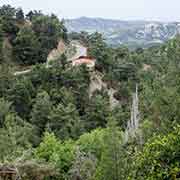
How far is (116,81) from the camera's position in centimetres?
3697

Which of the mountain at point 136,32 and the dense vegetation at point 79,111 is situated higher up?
the dense vegetation at point 79,111

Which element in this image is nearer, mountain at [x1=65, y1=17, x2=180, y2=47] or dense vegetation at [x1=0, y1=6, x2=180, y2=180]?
dense vegetation at [x1=0, y1=6, x2=180, y2=180]

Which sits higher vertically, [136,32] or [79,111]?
[79,111]

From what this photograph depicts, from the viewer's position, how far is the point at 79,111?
30.7 metres

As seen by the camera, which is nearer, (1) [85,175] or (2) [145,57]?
(1) [85,175]

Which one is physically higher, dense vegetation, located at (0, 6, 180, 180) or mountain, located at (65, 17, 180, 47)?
dense vegetation, located at (0, 6, 180, 180)

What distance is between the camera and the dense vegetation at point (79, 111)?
38.0 feet

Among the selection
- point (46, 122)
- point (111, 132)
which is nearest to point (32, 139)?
point (46, 122)

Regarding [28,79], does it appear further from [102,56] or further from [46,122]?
[102,56]

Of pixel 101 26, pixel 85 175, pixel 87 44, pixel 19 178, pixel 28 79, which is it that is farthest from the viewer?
pixel 101 26

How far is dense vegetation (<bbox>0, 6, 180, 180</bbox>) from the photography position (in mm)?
11594

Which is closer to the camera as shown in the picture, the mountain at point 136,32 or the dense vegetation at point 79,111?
the dense vegetation at point 79,111

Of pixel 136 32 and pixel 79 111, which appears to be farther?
pixel 136 32

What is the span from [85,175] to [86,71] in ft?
67.6
